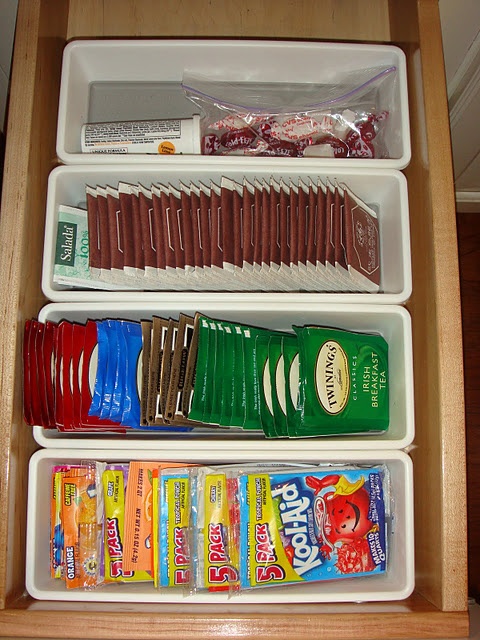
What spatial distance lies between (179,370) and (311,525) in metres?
0.35

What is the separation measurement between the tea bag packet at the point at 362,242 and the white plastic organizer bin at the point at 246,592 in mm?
317

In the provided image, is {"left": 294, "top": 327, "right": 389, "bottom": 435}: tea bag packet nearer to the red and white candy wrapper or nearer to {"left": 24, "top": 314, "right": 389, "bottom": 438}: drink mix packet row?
{"left": 24, "top": 314, "right": 389, "bottom": 438}: drink mix packet row

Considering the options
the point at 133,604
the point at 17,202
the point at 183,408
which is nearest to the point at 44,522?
the point at 133,604

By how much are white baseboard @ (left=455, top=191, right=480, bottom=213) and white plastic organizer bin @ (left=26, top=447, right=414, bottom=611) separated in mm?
1019

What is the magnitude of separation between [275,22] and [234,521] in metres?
0.99

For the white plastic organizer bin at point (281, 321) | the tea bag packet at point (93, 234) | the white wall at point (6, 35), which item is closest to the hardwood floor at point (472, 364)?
the white plastic organizer bin at point (281, 321)

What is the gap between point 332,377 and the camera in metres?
0.99

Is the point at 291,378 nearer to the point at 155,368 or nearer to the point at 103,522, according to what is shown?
the point at 155,368

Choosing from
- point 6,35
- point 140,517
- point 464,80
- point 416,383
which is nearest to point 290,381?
point 416,383

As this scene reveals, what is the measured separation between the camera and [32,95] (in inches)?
36.4

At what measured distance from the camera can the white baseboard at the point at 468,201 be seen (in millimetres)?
1668

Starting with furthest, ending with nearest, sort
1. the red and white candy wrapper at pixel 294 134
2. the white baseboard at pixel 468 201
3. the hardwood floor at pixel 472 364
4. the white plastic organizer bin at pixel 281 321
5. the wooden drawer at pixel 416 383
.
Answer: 1. the white baseboard at pixel 468 201
2. the hardwood floor at pixel 472 364
3. the red and white candy wrapper at pixel 294 134
4. the white plastic organizer bin at pixel 281 321
5. the wooden drawer at pixel 416 383

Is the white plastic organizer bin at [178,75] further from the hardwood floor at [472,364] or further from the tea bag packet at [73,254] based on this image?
the hardwood floor at [472,364]

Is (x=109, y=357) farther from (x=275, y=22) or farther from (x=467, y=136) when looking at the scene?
(x=467, y=136)
